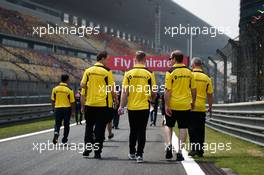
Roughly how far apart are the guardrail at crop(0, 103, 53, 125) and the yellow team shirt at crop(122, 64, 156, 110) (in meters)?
11.0

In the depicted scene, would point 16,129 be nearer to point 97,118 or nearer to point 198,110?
point 97,118

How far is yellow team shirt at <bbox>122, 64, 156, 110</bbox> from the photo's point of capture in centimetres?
770

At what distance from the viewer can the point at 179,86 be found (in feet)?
25.6

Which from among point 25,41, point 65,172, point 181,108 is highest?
point 25,41

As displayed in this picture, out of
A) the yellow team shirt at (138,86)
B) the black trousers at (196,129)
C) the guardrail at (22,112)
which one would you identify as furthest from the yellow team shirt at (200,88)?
the guardrail at (22,112)

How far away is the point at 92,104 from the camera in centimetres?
825

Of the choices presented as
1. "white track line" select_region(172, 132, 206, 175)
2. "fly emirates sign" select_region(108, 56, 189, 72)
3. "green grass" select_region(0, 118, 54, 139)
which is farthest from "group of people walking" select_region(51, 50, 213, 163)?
"fly emirates sign" select_region(108, 56, 189, 72)

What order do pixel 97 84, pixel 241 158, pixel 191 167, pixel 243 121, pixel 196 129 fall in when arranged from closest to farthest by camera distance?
pixel 191 167, pixel 241 158, pixel 97 84, pixel 196 129, pixel 243 121

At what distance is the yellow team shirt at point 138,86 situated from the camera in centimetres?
770

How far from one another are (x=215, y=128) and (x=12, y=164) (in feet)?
33.5

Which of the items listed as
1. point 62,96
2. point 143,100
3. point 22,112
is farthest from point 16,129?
point 143,100

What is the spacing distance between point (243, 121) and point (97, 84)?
4391 mm

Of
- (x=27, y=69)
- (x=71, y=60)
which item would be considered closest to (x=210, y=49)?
(x=71, y=60)

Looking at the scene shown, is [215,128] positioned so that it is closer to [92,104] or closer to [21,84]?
[92,104]
